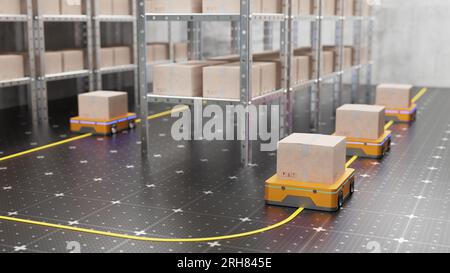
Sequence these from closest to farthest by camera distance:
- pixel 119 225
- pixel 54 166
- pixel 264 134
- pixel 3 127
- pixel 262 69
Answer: pixel 119 225
pixel 54 166
pixel 262 69
pixel 264 134
pixel 3 127

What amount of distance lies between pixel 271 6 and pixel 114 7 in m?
5.42

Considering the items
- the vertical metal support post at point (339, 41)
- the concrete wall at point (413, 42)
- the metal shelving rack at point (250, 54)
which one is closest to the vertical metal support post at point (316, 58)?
the metal shelving rack at point (250, 54)

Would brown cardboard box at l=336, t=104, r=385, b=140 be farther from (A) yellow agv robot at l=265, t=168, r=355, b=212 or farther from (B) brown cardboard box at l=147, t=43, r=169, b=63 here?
(B) brown cardboard box at l=147, t=43, r=169, b=63

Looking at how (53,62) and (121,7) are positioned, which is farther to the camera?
(121,7)

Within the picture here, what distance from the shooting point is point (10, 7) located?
1040 cm

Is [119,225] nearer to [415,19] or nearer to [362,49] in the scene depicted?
[362,49]

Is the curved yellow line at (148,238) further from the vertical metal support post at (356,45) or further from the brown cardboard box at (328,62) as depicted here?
the vertical metal support post at (356,45)

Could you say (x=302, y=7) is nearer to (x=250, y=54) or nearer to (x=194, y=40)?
(x=194, y=40)

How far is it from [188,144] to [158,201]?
2.92 meters

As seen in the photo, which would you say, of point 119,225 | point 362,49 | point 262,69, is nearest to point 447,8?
point 362,49

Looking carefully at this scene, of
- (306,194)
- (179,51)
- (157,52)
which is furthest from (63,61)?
(306,194)

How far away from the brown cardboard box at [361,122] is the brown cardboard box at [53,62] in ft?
19.5

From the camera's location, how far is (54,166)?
7543 mm

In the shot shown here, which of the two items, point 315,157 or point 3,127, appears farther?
point 3,127
